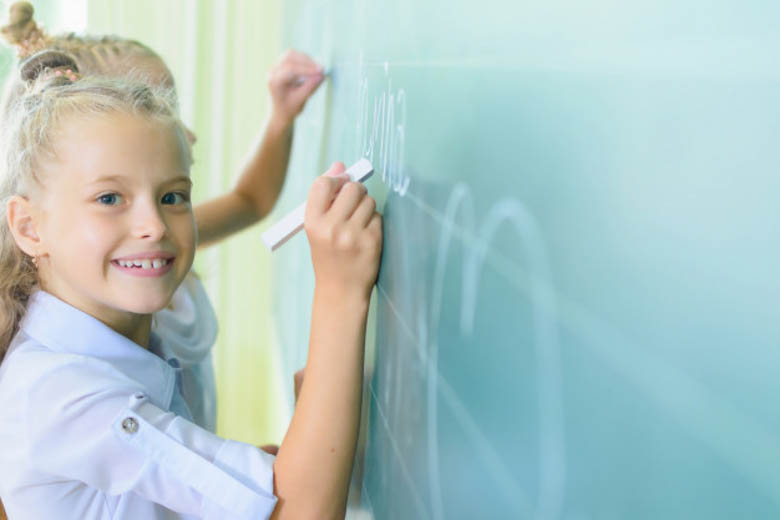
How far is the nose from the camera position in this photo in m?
0.69

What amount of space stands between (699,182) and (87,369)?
0.56 m

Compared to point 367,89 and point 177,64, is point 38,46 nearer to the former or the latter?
point 367,89

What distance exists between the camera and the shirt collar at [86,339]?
727mm

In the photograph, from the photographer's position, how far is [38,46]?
3.34 ft

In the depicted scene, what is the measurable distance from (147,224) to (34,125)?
16cm

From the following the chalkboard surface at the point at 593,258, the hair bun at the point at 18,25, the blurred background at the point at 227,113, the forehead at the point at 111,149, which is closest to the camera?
the chalkboard surface at the point at 593,258

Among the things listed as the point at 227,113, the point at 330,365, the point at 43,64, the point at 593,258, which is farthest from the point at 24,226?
the point at 227,113

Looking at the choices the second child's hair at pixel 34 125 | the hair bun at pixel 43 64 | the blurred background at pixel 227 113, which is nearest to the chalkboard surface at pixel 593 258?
the second child's hair at pixel 34 125

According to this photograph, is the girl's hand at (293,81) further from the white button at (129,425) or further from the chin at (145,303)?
the white button at (129,425)

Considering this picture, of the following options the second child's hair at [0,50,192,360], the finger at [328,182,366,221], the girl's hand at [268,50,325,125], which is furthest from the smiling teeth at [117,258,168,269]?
the girl's hand at [268,50,325,125]

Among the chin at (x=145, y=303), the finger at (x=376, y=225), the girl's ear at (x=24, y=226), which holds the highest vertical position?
the finger at (x=376, y=225)

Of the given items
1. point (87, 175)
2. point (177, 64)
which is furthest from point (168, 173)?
point (177, 64)

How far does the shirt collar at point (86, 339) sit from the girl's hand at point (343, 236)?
0.74 feet

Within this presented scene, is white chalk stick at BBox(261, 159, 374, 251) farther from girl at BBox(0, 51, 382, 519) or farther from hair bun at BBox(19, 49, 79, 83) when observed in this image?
hair bun at BBox(19, 49, 79, 83)
